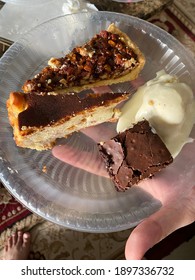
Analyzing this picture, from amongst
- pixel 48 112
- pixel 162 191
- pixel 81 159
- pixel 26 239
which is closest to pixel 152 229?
pixel 162 191

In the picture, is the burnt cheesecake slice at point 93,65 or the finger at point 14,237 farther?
the finger at point 14,237

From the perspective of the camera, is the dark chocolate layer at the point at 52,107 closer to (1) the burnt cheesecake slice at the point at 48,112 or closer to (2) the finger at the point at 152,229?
(1) the burnt cheesecake slice at the point at 48,112

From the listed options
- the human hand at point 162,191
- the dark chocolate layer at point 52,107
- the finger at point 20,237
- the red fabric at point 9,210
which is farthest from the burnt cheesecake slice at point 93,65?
the finger at point 20,237

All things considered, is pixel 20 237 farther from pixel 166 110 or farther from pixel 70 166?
pixel 166 110

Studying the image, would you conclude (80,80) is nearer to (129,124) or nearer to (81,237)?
(129,124)

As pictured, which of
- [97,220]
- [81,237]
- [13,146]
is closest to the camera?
[97,220]

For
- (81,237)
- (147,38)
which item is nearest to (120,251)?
(81,237)

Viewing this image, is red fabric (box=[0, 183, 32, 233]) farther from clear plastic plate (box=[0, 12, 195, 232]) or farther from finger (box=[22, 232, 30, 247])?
clear plastic plate (box=[0, 12, 195, 232])
